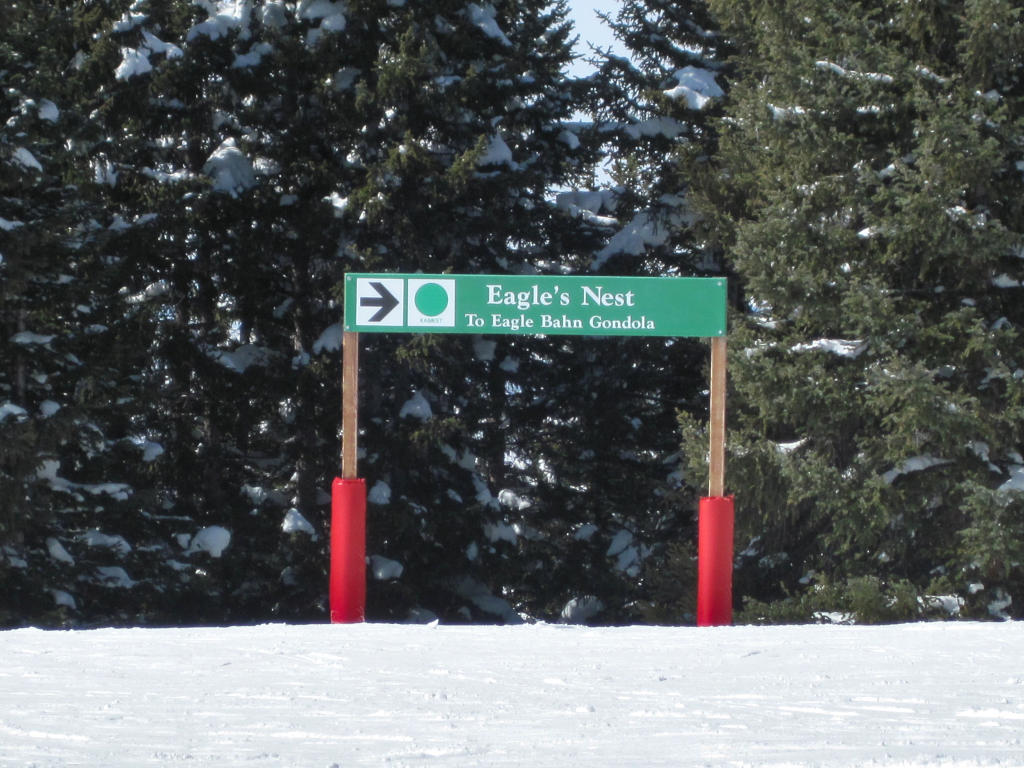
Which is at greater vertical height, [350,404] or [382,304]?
[382,304]

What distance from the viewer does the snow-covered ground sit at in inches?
179

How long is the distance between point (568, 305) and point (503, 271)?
8.44m

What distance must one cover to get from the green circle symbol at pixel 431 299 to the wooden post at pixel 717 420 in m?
1.95

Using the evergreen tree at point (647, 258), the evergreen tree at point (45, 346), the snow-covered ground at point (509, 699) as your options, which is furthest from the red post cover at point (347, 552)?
the evergreen tree at point (647, 258)

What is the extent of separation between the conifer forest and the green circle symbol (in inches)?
197

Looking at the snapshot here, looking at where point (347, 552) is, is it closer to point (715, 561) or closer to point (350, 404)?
point (350, 404)

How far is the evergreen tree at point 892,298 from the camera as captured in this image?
11812 mm

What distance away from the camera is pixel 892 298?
40.8 ft

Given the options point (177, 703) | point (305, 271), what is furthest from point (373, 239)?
point (177, 703)

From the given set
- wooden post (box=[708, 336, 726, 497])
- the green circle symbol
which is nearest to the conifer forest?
wooden post (box=[708, 336, 726, 497])

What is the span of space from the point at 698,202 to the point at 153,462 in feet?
25.5

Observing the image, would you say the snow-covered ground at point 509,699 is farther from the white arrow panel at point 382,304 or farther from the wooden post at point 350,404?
the white arrow panel at point 382,304

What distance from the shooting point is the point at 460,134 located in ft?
53.5

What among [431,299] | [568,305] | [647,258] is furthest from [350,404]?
[647,258]
